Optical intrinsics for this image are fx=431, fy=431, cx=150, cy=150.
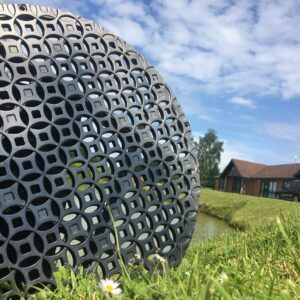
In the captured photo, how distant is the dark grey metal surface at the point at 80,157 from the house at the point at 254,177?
120 feet

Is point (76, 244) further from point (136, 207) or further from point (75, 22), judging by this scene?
point (75, 22)

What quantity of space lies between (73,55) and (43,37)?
0.96 feet

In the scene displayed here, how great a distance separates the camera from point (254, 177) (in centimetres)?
4419

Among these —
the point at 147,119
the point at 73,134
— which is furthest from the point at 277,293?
the point at 147,119

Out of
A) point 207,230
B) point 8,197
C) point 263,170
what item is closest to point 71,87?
point 8,197

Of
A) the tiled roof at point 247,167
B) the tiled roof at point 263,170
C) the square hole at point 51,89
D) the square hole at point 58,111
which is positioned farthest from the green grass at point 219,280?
the tiled roof at point 247,167

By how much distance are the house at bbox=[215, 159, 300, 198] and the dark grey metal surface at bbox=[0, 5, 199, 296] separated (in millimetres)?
36598

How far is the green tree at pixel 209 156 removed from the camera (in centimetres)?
5506

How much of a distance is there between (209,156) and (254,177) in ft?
56.4

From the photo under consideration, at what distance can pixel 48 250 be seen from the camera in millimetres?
3076

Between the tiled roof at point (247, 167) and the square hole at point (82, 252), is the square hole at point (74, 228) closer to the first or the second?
the square hole at point (82, 252)

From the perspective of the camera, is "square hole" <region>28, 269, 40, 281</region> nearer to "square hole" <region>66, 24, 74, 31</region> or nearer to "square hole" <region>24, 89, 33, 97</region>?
"square hole" <region>24, 89, 33, 97</region>

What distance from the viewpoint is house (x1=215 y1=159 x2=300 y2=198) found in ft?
132

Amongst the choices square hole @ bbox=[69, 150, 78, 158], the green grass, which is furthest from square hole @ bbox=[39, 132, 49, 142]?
the green grass
